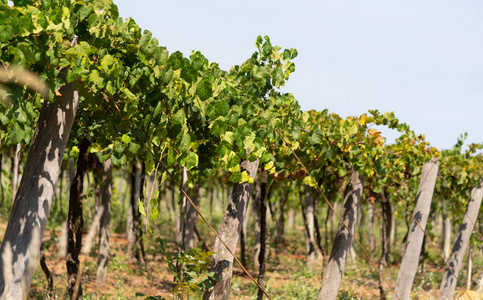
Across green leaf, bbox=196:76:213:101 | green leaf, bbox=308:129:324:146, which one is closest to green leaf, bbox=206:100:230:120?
green leaf, bbox=196:76:213:101

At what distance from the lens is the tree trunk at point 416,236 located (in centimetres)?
602

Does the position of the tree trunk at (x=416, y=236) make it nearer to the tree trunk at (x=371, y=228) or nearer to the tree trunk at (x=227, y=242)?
the tree trunk at (x=227, y=242)

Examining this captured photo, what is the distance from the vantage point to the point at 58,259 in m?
9.00

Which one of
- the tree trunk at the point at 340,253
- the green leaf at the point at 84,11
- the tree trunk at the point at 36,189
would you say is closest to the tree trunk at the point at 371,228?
the tree trunk at the point at 340,253

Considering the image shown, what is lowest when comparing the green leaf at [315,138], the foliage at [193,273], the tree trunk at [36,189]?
the foliage at [193,273]

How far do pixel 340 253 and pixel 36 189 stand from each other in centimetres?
355

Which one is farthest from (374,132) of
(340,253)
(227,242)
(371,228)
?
(371,228)

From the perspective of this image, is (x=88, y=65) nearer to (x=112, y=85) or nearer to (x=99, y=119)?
(x=112, y=85)

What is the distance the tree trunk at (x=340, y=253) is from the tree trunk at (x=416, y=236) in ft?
3.47

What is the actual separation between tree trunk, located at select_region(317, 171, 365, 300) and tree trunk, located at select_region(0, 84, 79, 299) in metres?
3.40

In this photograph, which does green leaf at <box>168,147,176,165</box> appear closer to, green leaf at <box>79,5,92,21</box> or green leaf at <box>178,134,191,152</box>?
green leaf at <box>178,134,191,152</box>

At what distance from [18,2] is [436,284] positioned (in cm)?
1060

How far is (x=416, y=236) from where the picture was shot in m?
6.12

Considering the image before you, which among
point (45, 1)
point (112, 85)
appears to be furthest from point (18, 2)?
point (112, 85)
